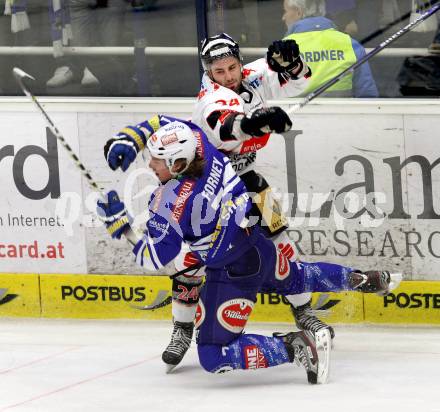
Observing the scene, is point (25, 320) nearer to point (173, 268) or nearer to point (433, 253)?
point (173, 268)

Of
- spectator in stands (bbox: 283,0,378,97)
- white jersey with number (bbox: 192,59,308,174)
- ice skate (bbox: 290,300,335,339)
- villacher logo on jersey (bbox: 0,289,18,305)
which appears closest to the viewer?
white jersey with number (bbox: 192,59,308,174)

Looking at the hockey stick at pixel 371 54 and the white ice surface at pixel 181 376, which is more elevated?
the hockey stick at pixel 371 54

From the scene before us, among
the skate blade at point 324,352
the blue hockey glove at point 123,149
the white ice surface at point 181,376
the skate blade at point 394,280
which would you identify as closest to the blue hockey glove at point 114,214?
the blue hockey glove at point 123,149

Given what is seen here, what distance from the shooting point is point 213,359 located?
5051 millimetres

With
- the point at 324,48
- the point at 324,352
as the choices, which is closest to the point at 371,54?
the point at 324,48

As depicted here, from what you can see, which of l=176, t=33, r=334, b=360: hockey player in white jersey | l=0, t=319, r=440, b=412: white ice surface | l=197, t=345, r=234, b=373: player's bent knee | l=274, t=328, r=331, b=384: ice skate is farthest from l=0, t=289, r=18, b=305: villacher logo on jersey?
l=274, t=328, r=331, b=384: ice skate

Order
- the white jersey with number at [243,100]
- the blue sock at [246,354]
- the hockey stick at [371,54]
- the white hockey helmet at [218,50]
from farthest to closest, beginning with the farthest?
the hockey stick at [371,54]
the white hockey helmet at [218,50]
the white jersey with number at [243,100]
the blue sock at [246,354]

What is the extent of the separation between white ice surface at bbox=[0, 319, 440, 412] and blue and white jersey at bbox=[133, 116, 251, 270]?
544 millimetres

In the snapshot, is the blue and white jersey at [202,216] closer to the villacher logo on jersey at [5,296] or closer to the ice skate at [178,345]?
the ice skate at [178,345]

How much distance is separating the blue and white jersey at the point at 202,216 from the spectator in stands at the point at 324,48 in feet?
4.31

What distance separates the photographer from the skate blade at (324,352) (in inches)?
200

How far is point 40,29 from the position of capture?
6.62m

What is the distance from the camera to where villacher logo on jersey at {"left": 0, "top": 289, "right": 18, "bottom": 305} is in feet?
21.9

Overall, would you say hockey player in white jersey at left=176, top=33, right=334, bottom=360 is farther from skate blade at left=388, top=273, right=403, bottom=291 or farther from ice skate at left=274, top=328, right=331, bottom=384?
skate blade at left=388, top=273, right=403, bottom=291
